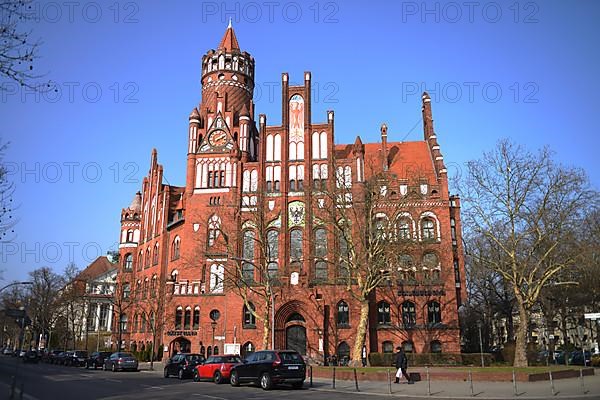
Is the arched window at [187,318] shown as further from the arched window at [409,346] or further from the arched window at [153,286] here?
the arched window at [409,346]

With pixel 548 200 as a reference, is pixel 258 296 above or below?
below

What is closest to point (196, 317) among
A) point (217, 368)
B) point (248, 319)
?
point (248, 319)

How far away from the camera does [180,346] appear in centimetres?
4778

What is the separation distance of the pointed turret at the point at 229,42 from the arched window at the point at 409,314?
36.3m

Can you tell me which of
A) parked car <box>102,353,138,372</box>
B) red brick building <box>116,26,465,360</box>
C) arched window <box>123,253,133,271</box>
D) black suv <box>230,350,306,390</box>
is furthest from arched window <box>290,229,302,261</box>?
arched window <box>123,253,133,271</box>

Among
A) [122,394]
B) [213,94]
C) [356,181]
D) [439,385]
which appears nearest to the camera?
[122,394]

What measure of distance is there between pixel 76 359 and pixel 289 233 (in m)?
23.4

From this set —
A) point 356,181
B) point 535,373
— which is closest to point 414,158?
point 356,181

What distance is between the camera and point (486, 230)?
32.1 meters

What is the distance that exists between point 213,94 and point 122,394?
43.0 meters

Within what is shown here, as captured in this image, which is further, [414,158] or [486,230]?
[414,158]

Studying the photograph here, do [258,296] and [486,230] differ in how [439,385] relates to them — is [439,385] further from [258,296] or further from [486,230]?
[258,296]

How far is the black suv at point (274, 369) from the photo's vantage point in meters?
21.3

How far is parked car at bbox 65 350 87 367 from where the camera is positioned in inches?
1805
